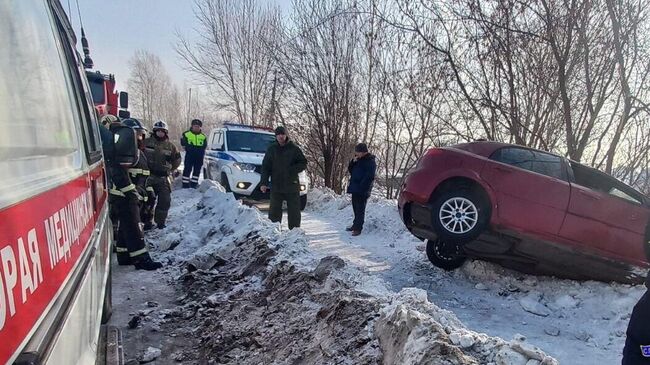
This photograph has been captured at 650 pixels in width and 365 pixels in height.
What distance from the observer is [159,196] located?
26.3ft

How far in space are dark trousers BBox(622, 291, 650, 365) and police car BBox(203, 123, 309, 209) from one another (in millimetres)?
7967

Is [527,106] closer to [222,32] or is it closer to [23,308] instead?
[23,308]

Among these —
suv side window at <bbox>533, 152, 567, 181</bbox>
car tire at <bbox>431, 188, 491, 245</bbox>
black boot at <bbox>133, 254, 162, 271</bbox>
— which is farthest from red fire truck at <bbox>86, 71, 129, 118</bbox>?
suv side window at <bbox>533, 152, 567, 181</bbox>

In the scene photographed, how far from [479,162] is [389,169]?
36.6ft

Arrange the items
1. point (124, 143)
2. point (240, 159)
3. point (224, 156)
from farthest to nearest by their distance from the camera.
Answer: point (224, 156)
point (240, 159)
point (124, 143)

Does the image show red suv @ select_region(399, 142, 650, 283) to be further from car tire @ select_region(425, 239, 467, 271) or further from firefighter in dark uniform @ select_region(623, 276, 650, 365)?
firefighter in dark uniform @ select_region(623, 276, 650, 365)

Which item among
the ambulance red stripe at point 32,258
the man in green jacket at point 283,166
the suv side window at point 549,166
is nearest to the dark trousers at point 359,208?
the man in green jacket at point 283,166

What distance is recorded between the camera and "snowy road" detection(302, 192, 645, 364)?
4470 millimetres

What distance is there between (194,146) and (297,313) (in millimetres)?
9300

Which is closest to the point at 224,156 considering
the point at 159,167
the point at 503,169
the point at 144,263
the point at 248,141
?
the point at 248,141

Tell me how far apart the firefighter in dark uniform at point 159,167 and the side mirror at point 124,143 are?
4.58 m

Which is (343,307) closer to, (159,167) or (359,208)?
(359,208)

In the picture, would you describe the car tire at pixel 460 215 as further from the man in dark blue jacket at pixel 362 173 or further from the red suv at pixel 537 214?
the man in dark blue jacket at pixel 362 173

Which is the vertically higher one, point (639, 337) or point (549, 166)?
point (549, 166)
